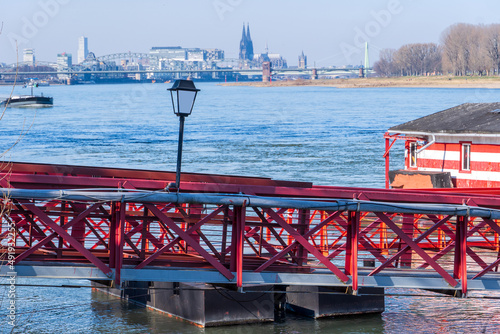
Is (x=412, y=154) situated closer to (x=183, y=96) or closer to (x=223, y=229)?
(x=223, y=229)

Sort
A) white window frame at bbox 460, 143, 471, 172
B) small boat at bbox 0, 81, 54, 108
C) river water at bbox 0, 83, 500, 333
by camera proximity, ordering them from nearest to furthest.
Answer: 1. river water at bbox 0, 83, 500, 333
2. white window frame at bbox 460, 143, 471, 172
3. small boat at bbox 0, 81, 54, 108

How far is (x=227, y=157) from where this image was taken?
54969 millimetres

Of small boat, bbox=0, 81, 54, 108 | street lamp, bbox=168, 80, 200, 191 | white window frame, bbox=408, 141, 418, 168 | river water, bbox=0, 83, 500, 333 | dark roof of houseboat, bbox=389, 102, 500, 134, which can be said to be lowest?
river water, bbox=0, 83, 500, 333

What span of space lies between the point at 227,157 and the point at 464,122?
27606 mm

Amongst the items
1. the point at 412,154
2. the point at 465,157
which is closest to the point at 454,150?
the point at 465,157

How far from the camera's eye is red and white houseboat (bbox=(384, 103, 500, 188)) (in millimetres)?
27234

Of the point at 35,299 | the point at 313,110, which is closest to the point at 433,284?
the point at 35,299

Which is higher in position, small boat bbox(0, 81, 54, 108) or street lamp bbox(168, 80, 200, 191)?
street lamp bbox(168, 80, 200, 191)

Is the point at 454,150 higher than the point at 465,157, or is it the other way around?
the point at 454,150

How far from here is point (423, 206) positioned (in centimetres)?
1278

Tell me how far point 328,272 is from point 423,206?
206 centimetres

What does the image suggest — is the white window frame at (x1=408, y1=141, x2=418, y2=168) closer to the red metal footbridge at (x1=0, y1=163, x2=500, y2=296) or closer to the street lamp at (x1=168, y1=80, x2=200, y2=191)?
the red metal footbridge at (x1=0, y1=163, x2=500, y2=296)

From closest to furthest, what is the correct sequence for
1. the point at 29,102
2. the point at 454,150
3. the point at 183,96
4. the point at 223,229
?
the point at 183,96, the point at 223,229, the point at 454,150, the point at 29,102

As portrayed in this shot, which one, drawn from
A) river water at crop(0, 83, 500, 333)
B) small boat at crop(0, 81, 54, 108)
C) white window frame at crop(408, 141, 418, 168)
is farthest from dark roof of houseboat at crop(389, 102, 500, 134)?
small boat at crop(0, 81, 54, 108)
